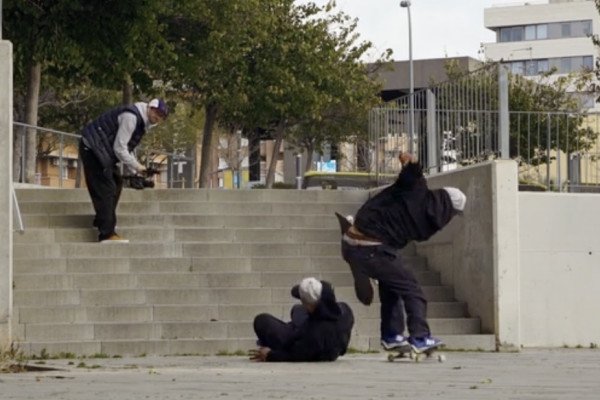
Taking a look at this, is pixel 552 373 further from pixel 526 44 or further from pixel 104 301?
pixel 526 44

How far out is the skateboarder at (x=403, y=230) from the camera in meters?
13.6

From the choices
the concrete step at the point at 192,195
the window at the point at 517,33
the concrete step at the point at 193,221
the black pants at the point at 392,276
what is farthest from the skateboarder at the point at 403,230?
the window at the point at 517,33

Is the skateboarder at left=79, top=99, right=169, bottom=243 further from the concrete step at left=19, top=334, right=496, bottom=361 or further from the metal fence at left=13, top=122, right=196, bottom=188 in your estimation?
the metal fence at left=13, top=122, right=196, bottom=188

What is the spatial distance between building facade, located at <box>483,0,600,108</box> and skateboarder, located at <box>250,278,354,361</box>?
357ft

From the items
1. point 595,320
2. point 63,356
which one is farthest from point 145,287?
point 595,320

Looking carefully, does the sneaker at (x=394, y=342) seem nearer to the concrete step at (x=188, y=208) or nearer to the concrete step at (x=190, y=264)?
the concrete step at (x=190, y=264)

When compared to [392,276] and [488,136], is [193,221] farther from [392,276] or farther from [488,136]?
[392,276]

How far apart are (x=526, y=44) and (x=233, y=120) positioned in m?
76.5

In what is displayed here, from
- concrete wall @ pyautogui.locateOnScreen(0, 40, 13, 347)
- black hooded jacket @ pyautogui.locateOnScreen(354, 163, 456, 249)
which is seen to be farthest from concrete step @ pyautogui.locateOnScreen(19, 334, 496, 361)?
black hooded jacket @ pyautogui.locateOnScreen(354, 163, 456, 249)

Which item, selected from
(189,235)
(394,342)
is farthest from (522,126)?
(394,342)

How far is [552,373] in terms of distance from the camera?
41.2 feet

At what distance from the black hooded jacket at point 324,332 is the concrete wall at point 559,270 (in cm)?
415

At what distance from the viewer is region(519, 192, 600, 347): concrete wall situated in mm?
17219

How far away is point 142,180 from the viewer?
19266 millimetres
